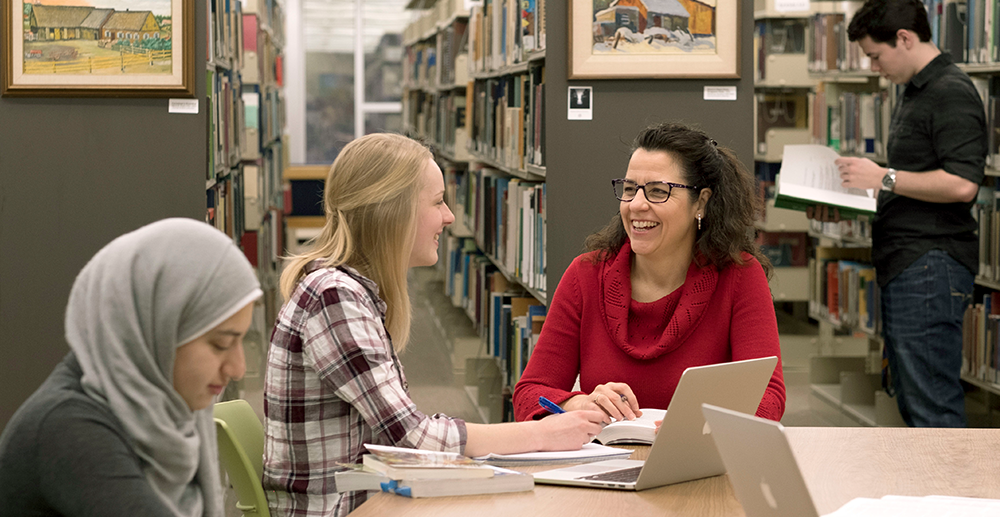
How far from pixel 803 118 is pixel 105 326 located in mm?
5145

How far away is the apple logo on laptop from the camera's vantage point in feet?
3.57

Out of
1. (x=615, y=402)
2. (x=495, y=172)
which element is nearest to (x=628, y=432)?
(x=615, y=402)

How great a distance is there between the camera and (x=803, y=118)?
561 centimetres

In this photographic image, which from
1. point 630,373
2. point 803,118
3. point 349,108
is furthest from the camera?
point 349,108

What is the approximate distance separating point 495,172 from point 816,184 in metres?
1.87

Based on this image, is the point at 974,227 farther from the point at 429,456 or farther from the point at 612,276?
the point at 429,456

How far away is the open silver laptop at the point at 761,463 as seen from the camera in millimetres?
1009

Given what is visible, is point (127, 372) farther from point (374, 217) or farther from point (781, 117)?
point (781, 117)

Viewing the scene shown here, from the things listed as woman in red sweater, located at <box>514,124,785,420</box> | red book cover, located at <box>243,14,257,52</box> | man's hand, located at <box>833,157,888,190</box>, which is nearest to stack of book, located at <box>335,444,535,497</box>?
woman in red sweater, located at <box>514,124,785,420</box>

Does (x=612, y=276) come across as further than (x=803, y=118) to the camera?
No

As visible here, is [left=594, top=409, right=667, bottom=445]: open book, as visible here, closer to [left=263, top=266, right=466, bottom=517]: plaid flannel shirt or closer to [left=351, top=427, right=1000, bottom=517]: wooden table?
[left=351, top=427, right=1000, bottom=517]: wooden table

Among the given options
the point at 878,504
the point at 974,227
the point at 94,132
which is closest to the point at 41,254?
the point at 94,132

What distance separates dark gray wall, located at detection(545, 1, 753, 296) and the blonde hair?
4.28 feet

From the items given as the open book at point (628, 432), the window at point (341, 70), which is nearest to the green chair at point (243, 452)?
the open book at point (628, 432)
